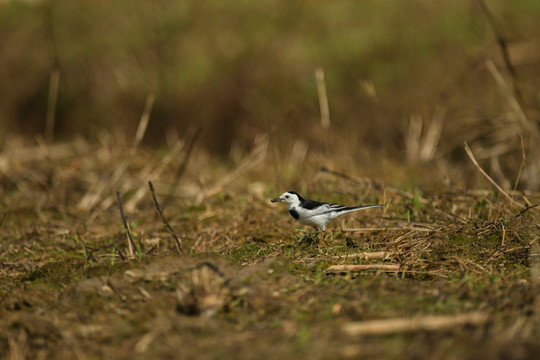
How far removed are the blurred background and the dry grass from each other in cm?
284

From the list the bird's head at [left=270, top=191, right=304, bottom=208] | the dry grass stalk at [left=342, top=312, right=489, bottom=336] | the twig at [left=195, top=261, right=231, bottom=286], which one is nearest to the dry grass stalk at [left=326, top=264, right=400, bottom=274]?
the twig at [left=195, top=261, right=231, bottom=286]

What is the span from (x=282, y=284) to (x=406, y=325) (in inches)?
34.6

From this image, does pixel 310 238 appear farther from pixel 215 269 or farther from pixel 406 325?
pixel 406 325

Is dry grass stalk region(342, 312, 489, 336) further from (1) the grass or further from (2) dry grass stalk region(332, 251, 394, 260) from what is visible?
(2) dry grass stalk region(332, 251, 394, 260)

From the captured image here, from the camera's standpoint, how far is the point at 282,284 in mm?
3236

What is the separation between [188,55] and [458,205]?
6730 mm

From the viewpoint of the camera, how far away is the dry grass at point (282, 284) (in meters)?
2.54

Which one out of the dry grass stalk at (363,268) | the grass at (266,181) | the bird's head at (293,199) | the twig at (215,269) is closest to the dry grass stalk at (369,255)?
the grass at (266,181)

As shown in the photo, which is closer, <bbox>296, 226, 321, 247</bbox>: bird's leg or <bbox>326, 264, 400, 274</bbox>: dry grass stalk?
<bbox>326, 264, 400, 274</bbox>: dry grass stalk

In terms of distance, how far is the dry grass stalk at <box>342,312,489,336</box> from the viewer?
2.50 meters

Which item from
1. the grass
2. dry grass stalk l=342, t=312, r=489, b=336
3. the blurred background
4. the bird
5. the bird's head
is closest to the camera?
dry grass stalk l=342, t=312, r=489, b=336

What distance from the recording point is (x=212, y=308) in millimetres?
2932

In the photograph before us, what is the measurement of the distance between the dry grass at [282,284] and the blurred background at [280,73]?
2.84 m

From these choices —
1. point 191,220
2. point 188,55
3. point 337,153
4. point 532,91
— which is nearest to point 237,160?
point 337,153
